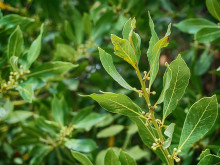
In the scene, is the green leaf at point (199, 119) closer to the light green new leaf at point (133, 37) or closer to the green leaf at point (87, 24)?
the light green new leaf at point (133, 37)

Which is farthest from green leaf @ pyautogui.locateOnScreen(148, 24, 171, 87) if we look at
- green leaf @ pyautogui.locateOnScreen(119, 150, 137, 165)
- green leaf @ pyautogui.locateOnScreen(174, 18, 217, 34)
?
green leaf @ pyautogui.locateOnScreen(174, 18, 217, 34)

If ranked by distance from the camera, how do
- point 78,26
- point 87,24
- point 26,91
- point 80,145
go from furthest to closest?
1. point 78,26
2. point 87,24
3. point 80,145
4. point 26,91

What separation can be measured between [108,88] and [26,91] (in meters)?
0.87

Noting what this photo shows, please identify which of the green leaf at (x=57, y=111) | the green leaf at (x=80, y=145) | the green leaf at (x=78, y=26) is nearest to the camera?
the green leaf at (x=80, y=145)

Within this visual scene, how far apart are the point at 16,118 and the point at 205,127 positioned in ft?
4.23

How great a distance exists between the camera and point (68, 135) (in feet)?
5.65

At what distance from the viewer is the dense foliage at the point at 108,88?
40.6 inches

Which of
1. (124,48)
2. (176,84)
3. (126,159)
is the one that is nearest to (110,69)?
(124,48)

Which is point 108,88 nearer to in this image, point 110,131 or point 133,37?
point 110,131

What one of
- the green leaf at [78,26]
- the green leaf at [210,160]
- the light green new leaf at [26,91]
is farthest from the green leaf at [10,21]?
the green leaf at [210,160]

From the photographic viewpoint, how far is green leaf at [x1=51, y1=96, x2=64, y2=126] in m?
1.74

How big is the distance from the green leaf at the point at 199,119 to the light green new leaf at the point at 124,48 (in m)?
0.26

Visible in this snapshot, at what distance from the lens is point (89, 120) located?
1.73 m

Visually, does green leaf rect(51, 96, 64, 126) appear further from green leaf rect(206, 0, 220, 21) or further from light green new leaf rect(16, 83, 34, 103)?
green leaf rect(206, 0, 220, 21)
